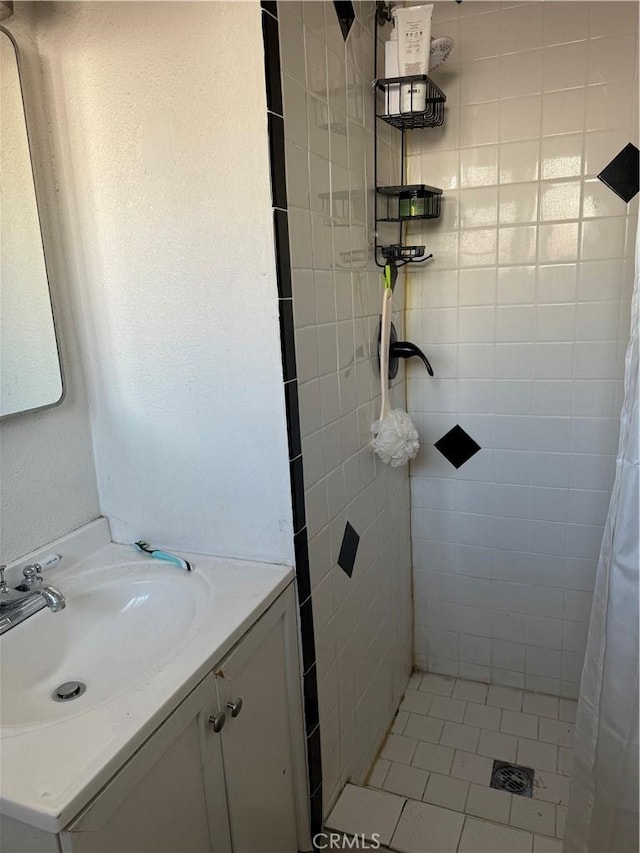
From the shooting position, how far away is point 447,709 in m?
1.93

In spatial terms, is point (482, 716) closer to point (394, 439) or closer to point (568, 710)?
point (568, 710)

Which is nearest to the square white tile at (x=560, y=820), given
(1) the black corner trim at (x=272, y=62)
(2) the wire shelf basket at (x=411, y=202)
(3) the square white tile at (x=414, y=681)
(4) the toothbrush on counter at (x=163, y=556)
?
(3) the square white tile at (x=414, y=681)

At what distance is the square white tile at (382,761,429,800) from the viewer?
5.36ft

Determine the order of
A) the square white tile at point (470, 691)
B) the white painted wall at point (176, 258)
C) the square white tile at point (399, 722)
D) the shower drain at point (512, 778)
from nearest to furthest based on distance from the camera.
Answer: the white painted wall at point (176, 258)
the shower drain at point (512, 778)
the square white tile at point (399, 722)
the square white tile at point (470, 691)

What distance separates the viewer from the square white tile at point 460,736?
1.78 m

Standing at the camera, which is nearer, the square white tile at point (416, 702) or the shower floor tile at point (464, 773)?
the shower floor tile at point (464, 773)

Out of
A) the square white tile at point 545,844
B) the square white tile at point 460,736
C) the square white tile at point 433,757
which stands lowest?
the square white tile at point 433,757

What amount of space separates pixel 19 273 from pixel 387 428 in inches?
36.4

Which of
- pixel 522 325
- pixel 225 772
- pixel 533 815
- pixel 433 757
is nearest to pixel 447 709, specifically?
pixel 433 757

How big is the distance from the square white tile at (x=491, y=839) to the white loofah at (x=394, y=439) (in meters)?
0.90

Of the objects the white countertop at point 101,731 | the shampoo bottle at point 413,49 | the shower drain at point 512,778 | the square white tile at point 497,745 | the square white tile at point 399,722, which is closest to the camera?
the white countertop at point 101,731

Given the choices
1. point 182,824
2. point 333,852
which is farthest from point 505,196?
point 333,852

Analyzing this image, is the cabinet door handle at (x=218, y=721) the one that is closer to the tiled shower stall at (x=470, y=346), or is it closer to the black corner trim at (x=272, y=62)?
the tiled shower stall at (x=470, y=346)

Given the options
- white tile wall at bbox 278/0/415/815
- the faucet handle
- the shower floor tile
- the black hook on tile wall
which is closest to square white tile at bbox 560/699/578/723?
the shower floor tile
